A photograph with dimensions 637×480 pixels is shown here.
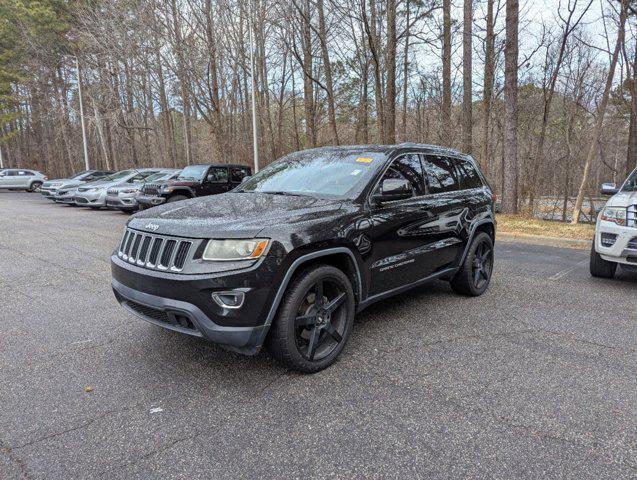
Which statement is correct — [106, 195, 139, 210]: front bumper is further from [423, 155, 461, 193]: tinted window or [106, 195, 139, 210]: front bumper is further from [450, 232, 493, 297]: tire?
[450, 232, 493, 297]: tire

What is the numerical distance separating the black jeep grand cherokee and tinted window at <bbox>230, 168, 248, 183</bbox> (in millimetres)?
9712

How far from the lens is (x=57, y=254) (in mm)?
7656

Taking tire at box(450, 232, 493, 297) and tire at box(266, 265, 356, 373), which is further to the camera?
tire at box(450, 232, 493, 297)

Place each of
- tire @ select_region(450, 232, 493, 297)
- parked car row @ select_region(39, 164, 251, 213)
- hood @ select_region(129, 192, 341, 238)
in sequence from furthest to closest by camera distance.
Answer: parked car row @ select_region(39, 164, 251, 213), tire @ select_region(450, 232, 493, 297), hood @ select_region(129, 192, 341, 238)

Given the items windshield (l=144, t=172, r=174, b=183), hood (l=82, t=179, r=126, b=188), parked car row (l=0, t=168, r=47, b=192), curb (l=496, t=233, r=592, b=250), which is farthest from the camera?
parked car row (l=0, t=168, r=47, b=192)

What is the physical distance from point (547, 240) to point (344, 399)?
7971mm

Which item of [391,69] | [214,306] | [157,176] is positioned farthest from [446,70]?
[214,306]

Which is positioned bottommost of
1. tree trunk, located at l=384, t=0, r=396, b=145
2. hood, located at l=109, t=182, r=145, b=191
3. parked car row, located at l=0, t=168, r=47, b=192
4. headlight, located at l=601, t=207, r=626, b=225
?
headlight, located at l=601, t=207, r=626, b=225

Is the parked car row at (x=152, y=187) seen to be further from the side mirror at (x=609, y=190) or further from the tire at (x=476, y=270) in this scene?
the side mirror at (x=609, y=190)

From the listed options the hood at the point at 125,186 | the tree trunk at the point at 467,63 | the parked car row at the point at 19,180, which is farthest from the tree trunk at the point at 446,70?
the parked car row at the point at 19,180

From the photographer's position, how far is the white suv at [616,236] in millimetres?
5402

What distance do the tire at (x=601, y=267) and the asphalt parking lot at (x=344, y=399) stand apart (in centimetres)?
116

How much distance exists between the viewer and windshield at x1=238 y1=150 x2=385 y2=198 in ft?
12.9

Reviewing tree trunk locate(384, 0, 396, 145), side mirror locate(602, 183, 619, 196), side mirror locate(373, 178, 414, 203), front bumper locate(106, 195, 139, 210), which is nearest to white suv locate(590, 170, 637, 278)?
side mirror locate(602, 183, 619, 196)
